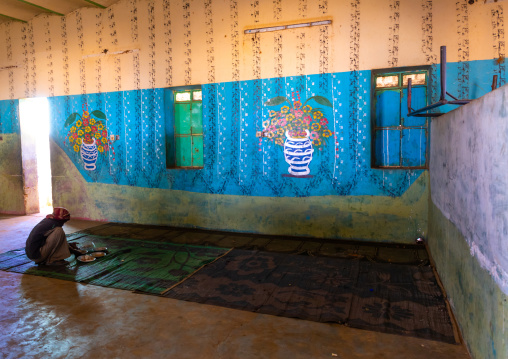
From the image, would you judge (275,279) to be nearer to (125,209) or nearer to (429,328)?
(429,328)

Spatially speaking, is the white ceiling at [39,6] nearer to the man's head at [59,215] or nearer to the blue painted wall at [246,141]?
the blue painted wall at [246,141]

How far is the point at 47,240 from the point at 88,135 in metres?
2.95

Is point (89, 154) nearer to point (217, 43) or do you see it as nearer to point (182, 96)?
point (182, 96)

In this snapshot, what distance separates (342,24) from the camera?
15.9ft

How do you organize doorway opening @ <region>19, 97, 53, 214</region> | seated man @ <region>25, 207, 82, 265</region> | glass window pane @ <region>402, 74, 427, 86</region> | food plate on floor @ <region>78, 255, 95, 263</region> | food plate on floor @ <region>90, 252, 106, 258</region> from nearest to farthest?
seated man @ <region>25, 207, 82, 265</region> < food plate on floor @ <region>78, 255, 95, 263</region> < food plate on floor @ <region>90, 252, 106, 258</region> < glass window pane @ <region>402, 74, 427, 86</region> < doorway opening @ <region>19, 97, 53, 214</region>

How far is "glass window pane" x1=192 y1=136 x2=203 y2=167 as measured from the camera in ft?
19.4

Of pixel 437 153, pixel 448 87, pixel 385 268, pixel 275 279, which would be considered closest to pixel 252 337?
pixel 275 279

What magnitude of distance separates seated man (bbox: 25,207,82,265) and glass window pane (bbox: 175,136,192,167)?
7.23 ft

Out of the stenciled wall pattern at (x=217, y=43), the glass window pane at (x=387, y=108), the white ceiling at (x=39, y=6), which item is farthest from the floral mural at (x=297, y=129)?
the white ceiling at (x=39, y=6)

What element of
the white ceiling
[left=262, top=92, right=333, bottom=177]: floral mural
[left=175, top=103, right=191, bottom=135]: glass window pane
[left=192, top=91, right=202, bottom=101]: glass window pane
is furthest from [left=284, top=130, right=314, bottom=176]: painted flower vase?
the white ceiling

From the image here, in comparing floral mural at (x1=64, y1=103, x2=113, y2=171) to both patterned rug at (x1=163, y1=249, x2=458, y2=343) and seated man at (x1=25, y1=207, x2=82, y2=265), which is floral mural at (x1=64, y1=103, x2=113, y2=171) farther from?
patterned rug at (x1=163, y1=249, x2=458, y2=343)

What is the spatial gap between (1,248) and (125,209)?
6.17ft

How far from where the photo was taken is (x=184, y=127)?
19.7 ft

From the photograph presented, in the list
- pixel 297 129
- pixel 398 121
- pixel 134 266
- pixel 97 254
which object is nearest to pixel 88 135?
Answer: pixel 97 254
